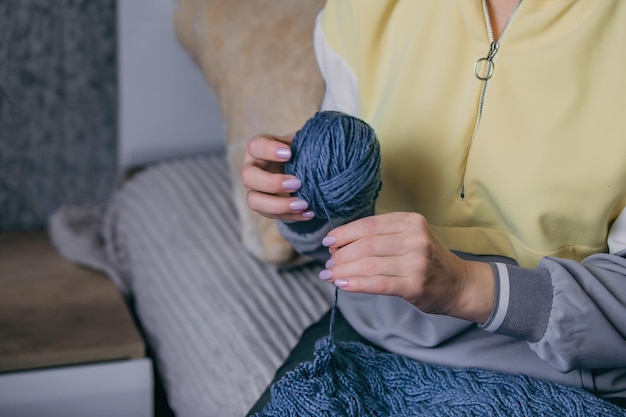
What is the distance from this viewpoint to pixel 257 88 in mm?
1202

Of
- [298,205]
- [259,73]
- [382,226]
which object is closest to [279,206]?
[298,205]

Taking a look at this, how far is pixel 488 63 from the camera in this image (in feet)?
2.74

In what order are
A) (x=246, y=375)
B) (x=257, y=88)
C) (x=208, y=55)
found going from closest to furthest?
1. (x=246, y=375)
2. (x=257, y=88)
3. (x=208, y=55)

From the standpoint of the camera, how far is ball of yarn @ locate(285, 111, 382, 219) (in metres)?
0.78

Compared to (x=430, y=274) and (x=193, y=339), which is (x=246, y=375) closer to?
(x=193, y=339)

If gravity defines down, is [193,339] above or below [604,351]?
below

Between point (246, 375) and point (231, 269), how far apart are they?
0.22m

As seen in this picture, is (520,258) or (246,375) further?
(246,375)

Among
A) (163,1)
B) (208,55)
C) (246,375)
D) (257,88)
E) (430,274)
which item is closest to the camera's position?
(430,274)

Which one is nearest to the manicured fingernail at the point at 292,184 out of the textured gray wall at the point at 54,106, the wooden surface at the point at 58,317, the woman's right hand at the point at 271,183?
the woman's right hand at the point at 271,183

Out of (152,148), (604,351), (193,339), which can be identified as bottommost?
(193,339)

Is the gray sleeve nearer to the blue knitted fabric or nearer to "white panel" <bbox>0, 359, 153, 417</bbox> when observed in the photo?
the blue knitted fabric

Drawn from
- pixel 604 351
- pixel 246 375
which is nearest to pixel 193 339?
pixel 246 375

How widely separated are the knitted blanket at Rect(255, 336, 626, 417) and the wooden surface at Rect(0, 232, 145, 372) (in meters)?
0.45
